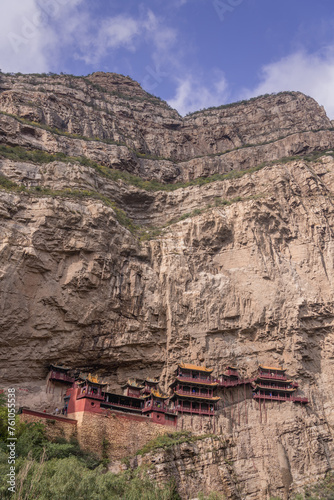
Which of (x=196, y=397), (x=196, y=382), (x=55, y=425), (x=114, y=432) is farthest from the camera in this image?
(x=196, y=382)

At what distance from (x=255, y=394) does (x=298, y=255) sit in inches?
483

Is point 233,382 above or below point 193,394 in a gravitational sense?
above

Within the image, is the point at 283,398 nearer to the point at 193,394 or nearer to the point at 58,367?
the point at 193,394

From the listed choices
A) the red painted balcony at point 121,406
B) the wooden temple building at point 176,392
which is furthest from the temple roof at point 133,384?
the red painted balcony at point 121,406

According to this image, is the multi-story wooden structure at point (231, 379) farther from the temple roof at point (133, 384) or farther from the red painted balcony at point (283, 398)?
the temple roof at point (133, 384)

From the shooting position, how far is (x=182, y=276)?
3456 centimetres

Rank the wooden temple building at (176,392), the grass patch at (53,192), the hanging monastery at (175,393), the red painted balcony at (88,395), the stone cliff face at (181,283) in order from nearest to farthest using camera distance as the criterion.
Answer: the red painted balcony at (88,395)
the hanging monastery at (175,393)
the wooden temple building at (176,392)
the stone cliff face at (181,283)
the grass patch at (53,192)

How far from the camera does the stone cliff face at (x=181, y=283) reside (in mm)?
28062

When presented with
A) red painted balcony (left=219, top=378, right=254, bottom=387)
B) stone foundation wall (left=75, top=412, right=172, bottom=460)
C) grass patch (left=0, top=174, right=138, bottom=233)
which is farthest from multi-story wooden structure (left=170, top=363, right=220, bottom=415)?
grass patch (left=0, top=174, right=138, bottom=233)

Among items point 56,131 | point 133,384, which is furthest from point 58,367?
point 56,131

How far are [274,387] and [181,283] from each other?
999 centimetres

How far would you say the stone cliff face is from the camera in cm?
2806

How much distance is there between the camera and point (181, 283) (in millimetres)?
34219

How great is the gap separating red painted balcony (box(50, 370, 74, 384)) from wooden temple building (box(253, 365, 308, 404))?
1243cm
